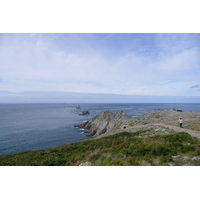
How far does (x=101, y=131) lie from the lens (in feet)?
155

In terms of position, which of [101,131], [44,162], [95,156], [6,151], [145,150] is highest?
[145,150]

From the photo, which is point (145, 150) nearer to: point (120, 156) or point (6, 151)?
point (120, 156)

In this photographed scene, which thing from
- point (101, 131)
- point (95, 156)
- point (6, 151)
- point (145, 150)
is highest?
point (145, 150)

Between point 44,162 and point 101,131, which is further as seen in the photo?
point 101,131

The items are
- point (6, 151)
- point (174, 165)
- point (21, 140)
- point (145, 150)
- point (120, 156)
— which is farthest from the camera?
point (21, 140)

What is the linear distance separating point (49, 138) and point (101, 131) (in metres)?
21.4

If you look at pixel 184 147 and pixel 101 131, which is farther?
pixel 101 131

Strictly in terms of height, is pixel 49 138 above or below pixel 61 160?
below

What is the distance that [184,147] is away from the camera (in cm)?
973

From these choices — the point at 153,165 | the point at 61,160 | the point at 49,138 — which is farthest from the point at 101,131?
the point at 153,165

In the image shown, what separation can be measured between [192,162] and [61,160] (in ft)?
34.6

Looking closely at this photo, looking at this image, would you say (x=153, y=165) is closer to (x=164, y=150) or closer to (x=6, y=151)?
(x=164, y=150)

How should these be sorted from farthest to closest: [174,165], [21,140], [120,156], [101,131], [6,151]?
[101,131] < [21,140] < [6,151] < [120,156] < [174,165]

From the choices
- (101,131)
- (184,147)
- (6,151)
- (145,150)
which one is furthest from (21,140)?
(184,147)
